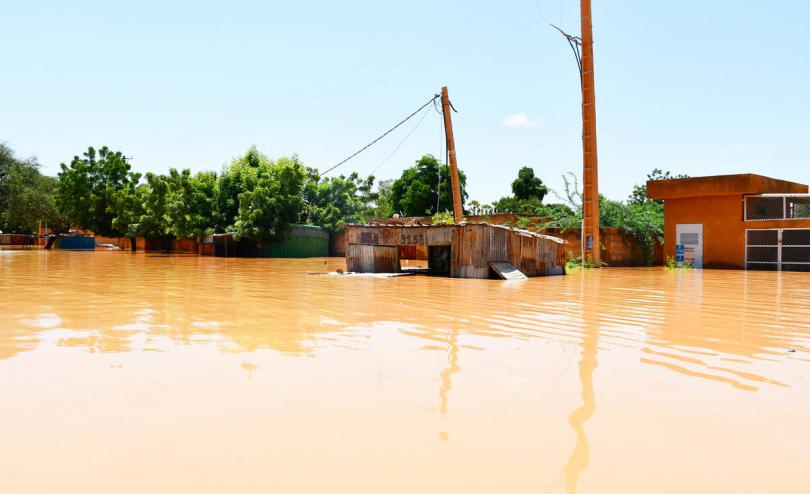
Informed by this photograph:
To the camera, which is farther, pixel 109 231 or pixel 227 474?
pixel 109 231

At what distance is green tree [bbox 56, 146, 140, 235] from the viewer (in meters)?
56.1

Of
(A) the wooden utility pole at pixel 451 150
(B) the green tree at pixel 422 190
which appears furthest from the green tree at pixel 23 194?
(A) the wooden utility pole at pixel 451 150

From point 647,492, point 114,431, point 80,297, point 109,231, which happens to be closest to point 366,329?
point 114,431

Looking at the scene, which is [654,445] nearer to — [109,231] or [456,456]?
[456,456]

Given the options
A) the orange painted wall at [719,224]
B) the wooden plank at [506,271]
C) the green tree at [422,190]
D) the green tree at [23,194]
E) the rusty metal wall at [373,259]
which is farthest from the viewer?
the green tree at [422,190]

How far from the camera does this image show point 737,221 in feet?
84.2

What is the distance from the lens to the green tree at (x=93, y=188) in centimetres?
5612

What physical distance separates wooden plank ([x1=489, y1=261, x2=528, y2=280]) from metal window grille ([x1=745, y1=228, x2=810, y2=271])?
1310cm

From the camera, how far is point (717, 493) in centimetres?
274

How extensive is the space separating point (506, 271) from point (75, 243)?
5787 centimetres

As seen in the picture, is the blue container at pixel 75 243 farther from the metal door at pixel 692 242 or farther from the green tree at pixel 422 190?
the metal door at pixel 692 242

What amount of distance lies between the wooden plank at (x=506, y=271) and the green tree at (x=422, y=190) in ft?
132

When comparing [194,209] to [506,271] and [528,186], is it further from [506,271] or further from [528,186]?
[528,186]

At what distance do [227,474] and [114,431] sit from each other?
1.02 meters
